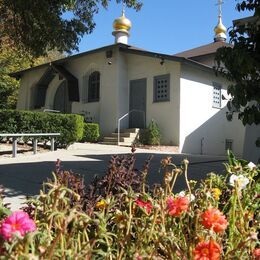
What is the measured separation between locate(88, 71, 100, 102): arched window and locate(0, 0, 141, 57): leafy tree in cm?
875

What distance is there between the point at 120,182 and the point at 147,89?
711 inches

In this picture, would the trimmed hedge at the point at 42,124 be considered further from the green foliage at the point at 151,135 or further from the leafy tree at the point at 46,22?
the green foliage at the point at 151,135

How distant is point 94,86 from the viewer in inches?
924

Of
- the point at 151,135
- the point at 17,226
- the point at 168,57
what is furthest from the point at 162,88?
the point at 17,226

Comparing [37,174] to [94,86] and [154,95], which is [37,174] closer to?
[154,95]

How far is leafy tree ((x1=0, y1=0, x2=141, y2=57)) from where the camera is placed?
11875 mm

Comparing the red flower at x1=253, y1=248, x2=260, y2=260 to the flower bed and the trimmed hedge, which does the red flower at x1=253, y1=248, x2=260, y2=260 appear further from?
the trimmed hedge

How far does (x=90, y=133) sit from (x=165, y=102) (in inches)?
157

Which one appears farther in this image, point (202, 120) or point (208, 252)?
point (202, 120)

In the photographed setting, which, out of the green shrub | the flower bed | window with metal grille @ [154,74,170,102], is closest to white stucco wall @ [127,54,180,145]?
window with metal grille @ [154,74,170,102]

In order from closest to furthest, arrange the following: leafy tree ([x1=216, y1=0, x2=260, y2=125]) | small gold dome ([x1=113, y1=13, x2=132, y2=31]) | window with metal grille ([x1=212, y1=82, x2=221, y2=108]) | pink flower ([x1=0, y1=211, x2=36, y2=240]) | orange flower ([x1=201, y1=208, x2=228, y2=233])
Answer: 1. pink flower ([x1=0, y1=211, x2=36, y2=240])
2. orange flower ([x1=201, y1=208, x2=228, y2=233])
3. leafy tree ([x1=216, y1=0, x2=260, y2=125])
4. window with metal grille ([x1=212, y1=82, x2=221, y2=108])
5. small gold dome ([x1=113, y1=13, x2=132, y2=31])

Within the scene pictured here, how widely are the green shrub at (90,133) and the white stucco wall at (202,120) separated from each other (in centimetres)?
420

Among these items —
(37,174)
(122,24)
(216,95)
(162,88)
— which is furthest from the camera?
(122,24)

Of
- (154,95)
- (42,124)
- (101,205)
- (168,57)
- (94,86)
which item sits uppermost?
(168,57)
